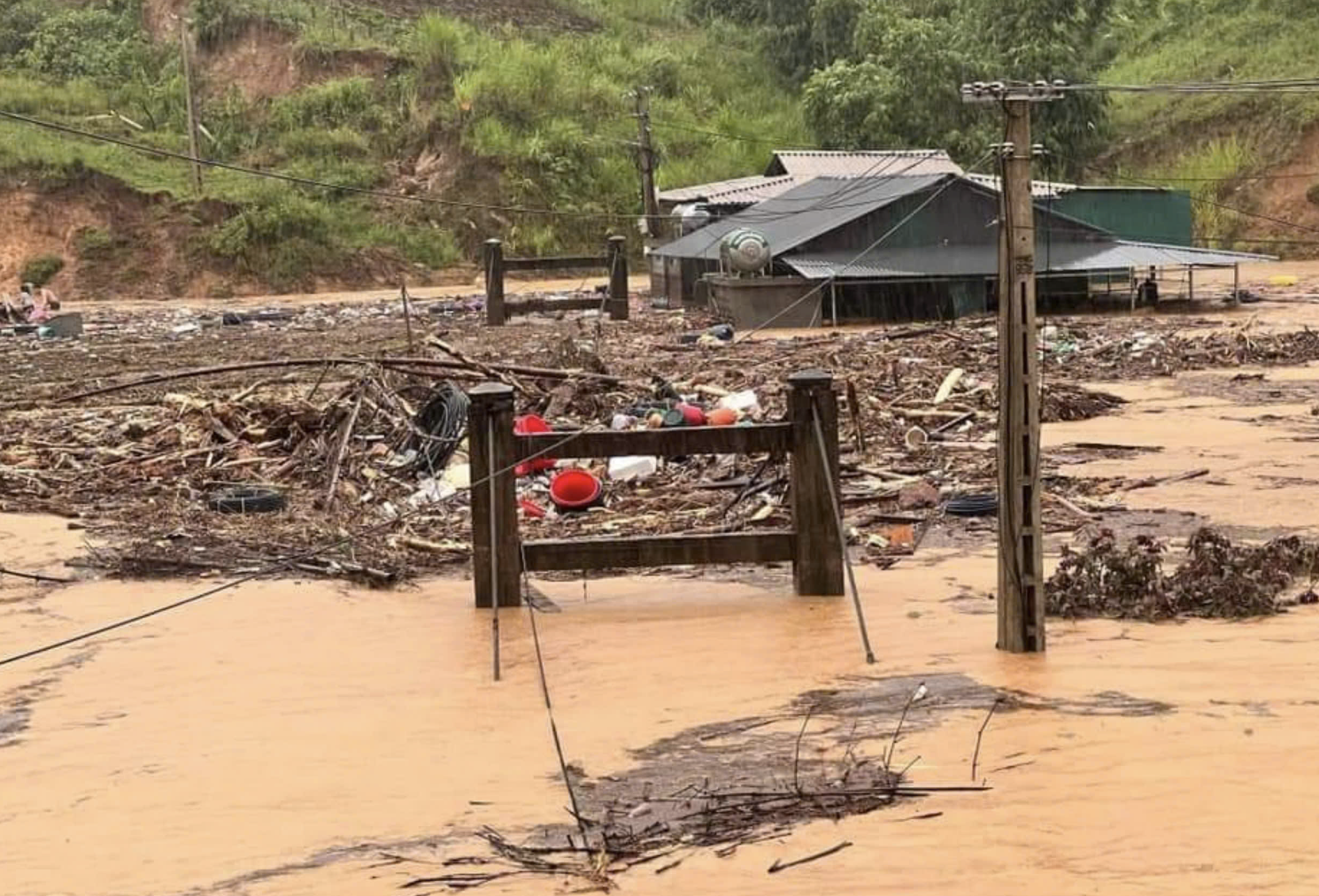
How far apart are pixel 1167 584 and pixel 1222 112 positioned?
50.9m

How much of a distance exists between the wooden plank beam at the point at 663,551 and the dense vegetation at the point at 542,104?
4427cm

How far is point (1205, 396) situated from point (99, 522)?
43.0 feet

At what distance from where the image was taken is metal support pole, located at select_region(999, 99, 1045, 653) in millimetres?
7578

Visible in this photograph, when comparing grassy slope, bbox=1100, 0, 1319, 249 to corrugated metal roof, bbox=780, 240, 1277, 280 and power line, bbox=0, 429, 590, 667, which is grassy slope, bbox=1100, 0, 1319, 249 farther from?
power line, bbox=0, 429, 590, 667

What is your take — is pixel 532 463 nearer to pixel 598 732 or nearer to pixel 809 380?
pixel 809 380

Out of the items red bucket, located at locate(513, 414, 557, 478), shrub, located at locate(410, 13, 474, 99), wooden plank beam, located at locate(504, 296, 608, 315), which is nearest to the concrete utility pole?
red bucket, located at locate(513, 414, 557, 478)

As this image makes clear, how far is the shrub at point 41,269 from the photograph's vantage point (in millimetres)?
50281

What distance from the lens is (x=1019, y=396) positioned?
301 inches

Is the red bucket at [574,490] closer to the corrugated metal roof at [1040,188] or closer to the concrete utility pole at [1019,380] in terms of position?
the concrete utility pole at [1019,380]

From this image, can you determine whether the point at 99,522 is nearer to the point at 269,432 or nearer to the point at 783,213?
the point at 269,432

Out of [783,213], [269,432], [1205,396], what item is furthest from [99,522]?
[783,213]

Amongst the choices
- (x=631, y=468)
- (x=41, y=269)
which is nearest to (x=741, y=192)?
(x=41, y=269)

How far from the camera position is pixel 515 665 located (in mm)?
8297

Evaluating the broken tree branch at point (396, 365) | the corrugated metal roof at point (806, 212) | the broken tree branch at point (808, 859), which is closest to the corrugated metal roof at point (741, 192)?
the corrugated metal roof at point (806, 212)
